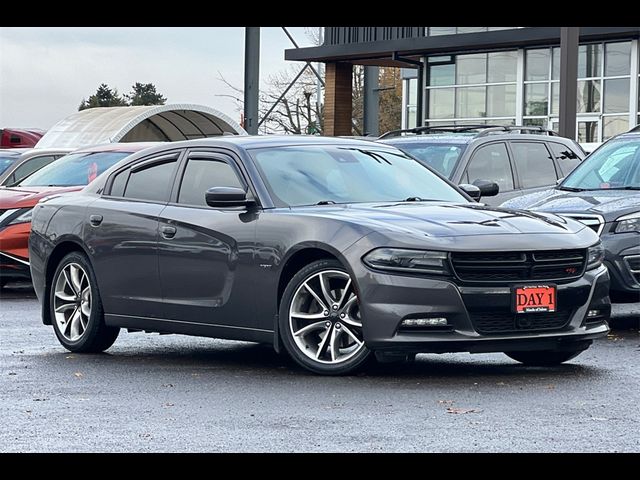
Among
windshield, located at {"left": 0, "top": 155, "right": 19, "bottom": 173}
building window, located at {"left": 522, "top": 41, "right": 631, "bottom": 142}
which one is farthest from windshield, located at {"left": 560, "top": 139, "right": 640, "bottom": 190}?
building window, located at {"left": 522, "top": 41, "right": 631, "bottom": 142}

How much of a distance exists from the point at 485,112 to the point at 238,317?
126 feet

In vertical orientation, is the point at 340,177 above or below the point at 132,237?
above

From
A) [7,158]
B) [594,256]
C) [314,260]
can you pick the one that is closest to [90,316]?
[314,260]

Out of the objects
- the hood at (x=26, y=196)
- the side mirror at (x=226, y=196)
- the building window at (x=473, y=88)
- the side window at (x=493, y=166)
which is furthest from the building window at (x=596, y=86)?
the side mirror at (x=226, y=196)

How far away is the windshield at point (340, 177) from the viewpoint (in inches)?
387

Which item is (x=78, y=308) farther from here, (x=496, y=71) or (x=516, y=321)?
(x=496, y=71)

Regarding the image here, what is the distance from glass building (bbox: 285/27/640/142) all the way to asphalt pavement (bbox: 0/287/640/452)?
31.5m

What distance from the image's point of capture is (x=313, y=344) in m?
9.20

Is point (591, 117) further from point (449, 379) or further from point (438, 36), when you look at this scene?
point (449, 379)

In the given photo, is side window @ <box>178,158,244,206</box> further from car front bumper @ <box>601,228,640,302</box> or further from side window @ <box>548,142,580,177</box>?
side window @ <box>548,142,580,177</box>

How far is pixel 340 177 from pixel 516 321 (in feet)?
6.00

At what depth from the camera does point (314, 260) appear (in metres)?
9.25

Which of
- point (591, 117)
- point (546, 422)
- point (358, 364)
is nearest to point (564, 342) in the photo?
point (358, 364)

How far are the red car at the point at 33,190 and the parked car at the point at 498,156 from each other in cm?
362
